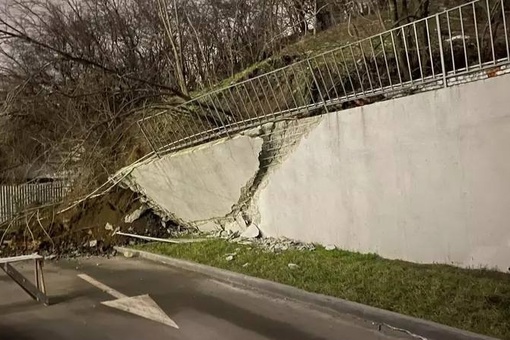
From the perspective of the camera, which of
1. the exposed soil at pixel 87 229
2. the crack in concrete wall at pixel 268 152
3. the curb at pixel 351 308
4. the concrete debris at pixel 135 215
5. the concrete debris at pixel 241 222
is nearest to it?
the curb at pixel 351 308

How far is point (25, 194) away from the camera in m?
17.4

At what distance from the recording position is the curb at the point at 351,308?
5441 mm

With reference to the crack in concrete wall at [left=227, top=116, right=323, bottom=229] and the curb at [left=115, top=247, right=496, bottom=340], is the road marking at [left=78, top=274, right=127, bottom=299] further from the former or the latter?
the crack in concrete wall at [left=227, top=116, right=323, bottom=229]

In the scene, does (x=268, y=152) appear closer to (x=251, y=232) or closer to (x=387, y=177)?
(x=251, y=232)

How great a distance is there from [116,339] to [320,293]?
8.62 feet

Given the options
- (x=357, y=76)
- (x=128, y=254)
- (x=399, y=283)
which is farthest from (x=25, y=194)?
(x=399, y=283)

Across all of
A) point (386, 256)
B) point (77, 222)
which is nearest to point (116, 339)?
point (386, 256)

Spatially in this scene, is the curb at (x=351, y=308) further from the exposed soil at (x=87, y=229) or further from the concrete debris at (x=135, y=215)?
the concrete debris at (x=135, y=215)

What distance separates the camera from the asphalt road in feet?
20.0

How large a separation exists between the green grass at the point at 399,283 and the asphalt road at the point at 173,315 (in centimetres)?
47

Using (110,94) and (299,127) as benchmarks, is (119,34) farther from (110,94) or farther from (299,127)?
(299,127)

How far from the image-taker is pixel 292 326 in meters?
6.26

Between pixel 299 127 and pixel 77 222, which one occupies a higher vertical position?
pixel 299 127

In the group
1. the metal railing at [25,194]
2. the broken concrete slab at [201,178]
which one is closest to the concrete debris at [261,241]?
the broken concrete slab at [201,178]
